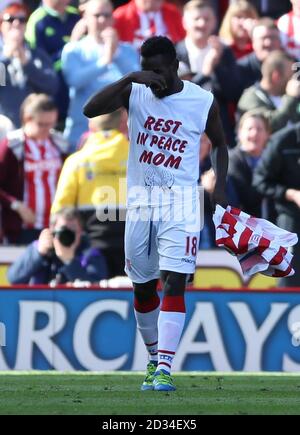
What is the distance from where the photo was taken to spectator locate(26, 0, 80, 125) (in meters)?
14.5

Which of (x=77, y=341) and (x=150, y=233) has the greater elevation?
(x=150, y=233)

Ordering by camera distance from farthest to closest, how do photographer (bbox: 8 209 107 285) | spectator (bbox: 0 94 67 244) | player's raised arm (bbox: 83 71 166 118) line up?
spectator (bbox: 0 94 67 244) < photographer (bbox: 8 209 107 285) < player's raised arm (bbox: 83 71 166 118)

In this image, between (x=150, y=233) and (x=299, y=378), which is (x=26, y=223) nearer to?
(x=299, y=378)

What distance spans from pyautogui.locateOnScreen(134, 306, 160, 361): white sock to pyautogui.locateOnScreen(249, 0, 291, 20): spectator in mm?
7093

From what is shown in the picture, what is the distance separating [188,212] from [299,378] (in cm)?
288

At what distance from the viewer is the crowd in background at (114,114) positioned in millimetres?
13375

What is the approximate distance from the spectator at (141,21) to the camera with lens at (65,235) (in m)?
2.97

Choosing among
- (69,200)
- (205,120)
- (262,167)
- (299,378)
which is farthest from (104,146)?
(205,120)

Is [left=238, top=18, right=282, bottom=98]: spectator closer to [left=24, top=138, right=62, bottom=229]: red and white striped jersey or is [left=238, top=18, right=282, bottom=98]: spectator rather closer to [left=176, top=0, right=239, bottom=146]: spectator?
[left=176, top=0, right=239, bottom=146]: spectator

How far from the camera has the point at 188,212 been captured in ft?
28.5

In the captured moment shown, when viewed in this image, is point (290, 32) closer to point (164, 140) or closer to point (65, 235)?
point (65, 235)

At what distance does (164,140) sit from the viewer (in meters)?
8.63
